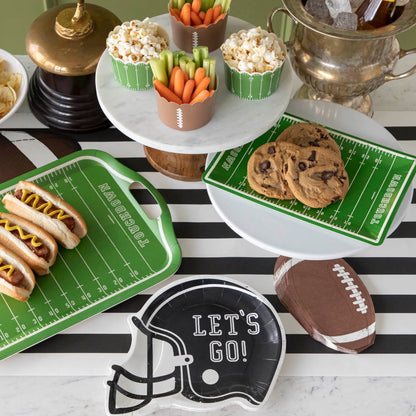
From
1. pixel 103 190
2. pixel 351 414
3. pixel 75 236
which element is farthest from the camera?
pixel 103 190

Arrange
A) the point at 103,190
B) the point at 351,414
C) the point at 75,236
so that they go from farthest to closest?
the point at 103,190
the point at 75,236
the point at 351,414

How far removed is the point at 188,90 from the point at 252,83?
4.8 inches

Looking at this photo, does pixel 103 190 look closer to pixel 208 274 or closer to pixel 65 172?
pixel 65 172

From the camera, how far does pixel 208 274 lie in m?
1.09

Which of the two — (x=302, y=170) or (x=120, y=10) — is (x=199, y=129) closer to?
(x=302, y=170)

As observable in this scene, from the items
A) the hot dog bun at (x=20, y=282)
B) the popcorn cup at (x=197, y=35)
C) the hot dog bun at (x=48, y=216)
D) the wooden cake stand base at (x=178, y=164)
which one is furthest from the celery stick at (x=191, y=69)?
the hot dog bun at (x=20, y=282)

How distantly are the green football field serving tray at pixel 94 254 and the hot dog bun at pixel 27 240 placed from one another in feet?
0.09

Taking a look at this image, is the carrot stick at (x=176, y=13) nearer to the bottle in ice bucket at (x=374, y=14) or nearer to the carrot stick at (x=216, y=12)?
the carrot stick at (x=216, y=12)

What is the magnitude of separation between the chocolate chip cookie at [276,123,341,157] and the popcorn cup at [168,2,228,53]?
0.22 metres

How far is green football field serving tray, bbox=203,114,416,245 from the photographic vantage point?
100cm

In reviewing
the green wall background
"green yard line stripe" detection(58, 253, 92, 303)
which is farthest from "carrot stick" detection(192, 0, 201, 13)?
the green wall background

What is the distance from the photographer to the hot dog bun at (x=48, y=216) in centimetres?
105

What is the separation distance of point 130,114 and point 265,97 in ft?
0.83

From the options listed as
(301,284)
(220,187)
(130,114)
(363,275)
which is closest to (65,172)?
(130,114)
